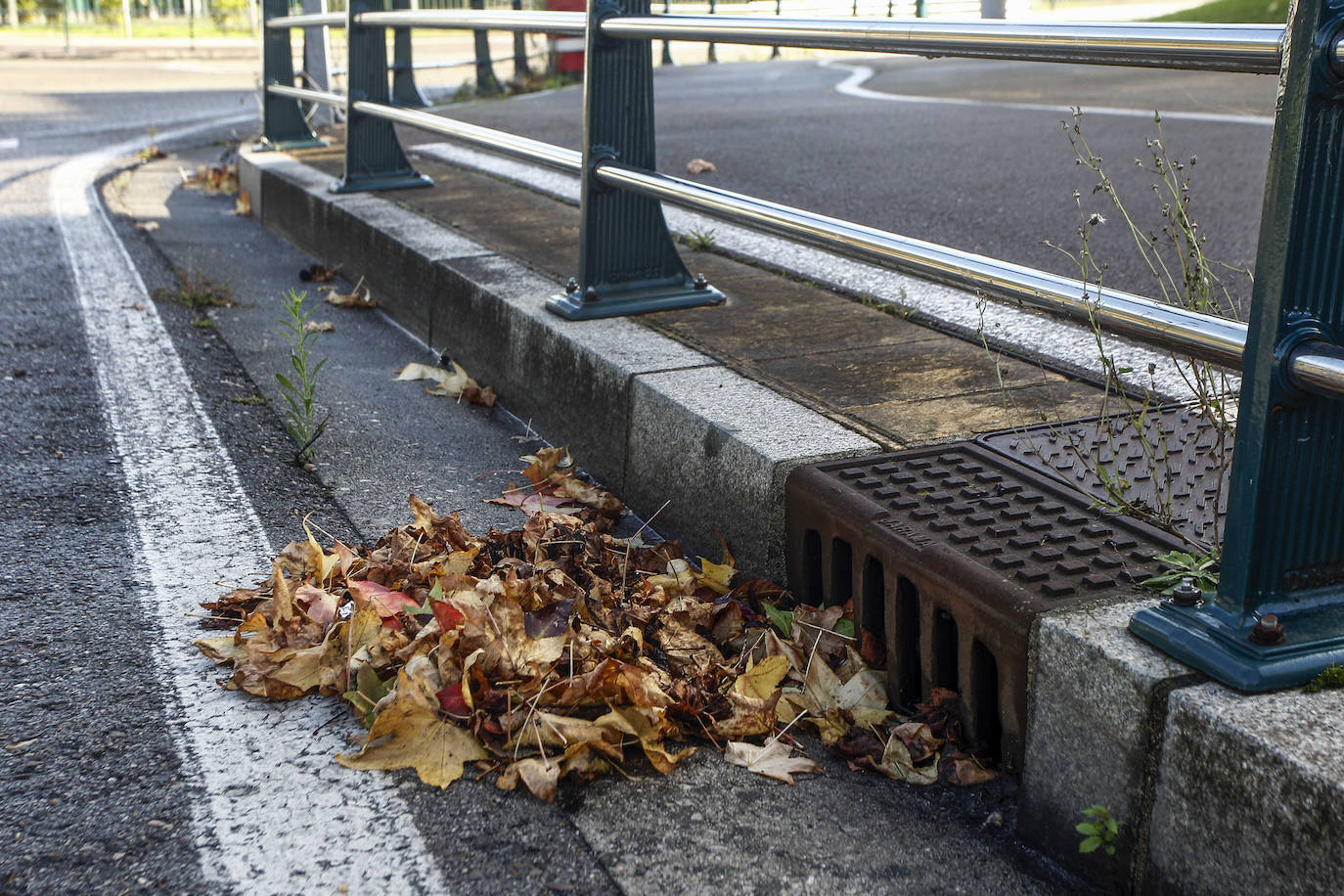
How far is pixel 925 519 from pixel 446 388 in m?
2.01

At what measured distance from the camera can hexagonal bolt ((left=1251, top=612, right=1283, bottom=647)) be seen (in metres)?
1.55

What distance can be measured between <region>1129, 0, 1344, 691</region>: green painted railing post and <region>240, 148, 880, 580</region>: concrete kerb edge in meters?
0.89

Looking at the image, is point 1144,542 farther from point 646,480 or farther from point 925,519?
point 646,480

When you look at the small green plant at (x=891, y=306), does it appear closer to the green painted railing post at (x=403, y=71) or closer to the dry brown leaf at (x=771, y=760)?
the dry brown leaf at (x=771, y=760)

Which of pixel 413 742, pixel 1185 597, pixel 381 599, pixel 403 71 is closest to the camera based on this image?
pixel 1185 597

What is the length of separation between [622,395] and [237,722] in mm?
1225

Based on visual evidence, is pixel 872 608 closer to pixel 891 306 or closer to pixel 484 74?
pixel 891 306

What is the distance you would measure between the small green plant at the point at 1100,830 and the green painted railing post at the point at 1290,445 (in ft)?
0.72

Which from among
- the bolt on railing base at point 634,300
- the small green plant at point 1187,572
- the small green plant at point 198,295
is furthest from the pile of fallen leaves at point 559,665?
the small green plant at point 198,295

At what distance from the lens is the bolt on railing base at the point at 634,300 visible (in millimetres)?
3410

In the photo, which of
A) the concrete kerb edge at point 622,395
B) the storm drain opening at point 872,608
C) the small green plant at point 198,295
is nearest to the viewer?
the storm drain opening at point 872,608

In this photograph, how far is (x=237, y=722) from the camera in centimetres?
198

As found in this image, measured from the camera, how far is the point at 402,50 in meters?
6.63

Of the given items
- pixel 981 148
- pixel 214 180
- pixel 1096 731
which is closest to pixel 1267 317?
pixel 1096 731
